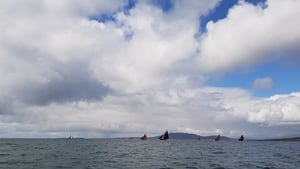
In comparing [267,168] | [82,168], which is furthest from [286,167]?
[82,168]

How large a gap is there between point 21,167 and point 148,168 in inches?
759

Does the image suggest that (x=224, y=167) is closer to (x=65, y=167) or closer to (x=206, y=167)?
(x=206, y=167)

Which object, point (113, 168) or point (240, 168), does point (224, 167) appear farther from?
point (113, 168)

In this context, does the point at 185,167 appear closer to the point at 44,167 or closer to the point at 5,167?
the point at 44,167

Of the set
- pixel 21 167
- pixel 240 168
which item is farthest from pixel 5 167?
pixel 240 168

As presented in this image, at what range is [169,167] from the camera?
52969mm

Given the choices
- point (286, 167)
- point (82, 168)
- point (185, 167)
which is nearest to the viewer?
point (82, 168)

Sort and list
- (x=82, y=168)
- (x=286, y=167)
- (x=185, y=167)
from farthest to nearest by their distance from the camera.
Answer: (x=286, y=167), (x=185, y=167), (x=82, y=168)

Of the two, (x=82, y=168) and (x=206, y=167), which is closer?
(x=82, y=168)

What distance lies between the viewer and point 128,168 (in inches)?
2031

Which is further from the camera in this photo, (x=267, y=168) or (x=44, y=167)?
(x=267, y=168)

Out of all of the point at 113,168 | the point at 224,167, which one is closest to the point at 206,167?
the point at 224,167

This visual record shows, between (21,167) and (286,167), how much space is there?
4380cm

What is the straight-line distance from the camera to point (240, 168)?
53.9m
